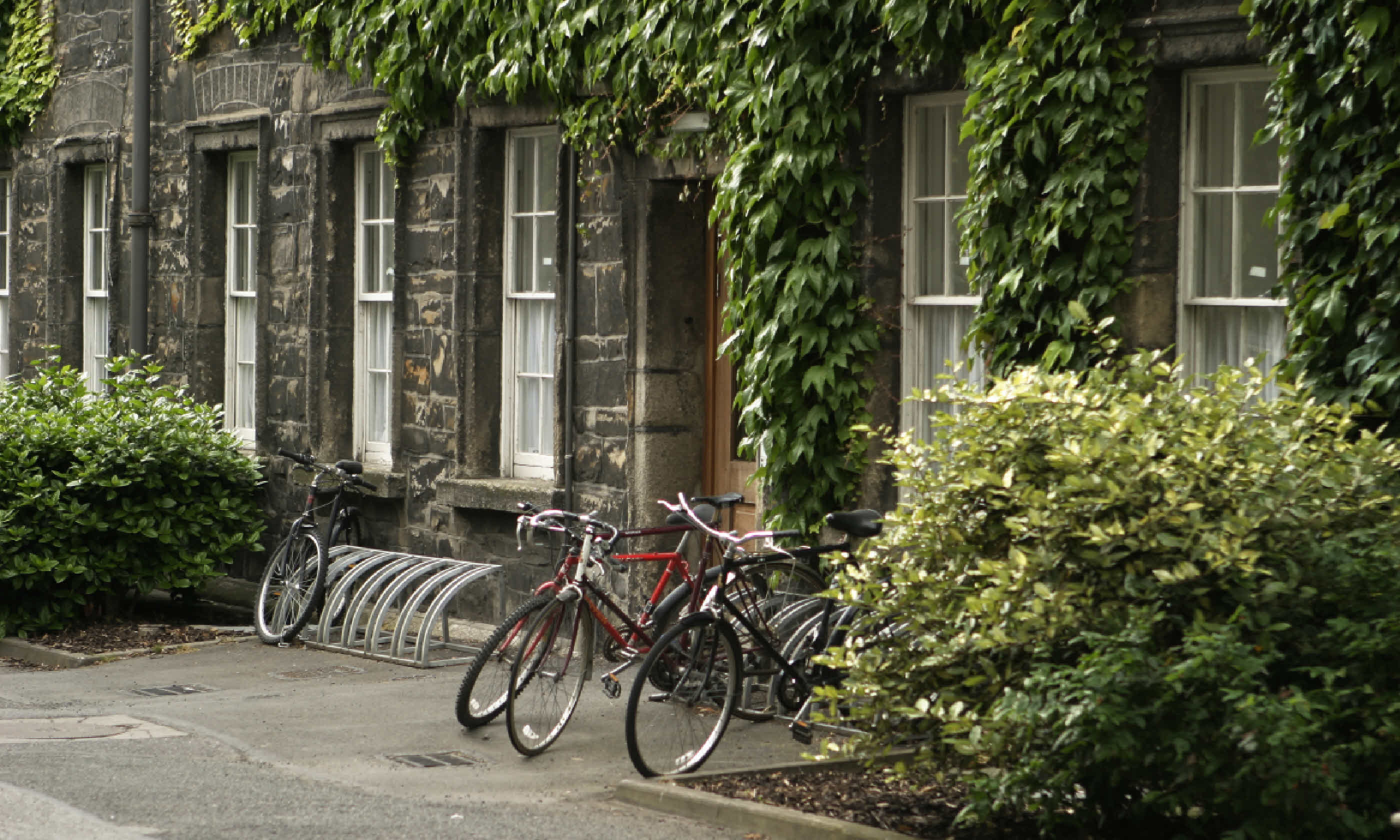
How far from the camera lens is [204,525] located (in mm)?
13320

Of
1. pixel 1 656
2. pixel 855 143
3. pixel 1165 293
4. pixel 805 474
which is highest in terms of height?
pixel 855 143

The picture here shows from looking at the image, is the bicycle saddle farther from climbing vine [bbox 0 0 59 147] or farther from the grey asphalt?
climbing vine [bbox 0 0 59 147]

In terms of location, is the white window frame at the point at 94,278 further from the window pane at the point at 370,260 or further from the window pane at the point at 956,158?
the window pane at the point at 956,158

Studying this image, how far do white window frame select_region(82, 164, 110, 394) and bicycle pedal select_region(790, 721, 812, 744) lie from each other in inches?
451

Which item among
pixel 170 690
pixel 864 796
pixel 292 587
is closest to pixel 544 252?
pixel 292 587

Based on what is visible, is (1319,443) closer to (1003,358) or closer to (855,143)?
(1003,358)

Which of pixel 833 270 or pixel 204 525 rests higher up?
pixel 833 270

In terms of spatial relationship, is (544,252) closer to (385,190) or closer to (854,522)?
(385,190)

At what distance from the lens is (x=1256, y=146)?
28.2ft

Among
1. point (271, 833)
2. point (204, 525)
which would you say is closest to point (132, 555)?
point (204, 525)

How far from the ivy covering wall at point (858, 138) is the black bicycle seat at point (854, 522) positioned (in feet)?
3.63

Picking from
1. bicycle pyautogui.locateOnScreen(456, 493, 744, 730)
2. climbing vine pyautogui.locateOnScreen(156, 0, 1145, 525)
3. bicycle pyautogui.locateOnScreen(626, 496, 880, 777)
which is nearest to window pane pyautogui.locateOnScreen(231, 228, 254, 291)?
climbing vine pyautogui.locateOnScreen(156, 0, 1145, 525)

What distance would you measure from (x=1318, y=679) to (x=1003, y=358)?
128 inches

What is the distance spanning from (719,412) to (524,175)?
2329mm
